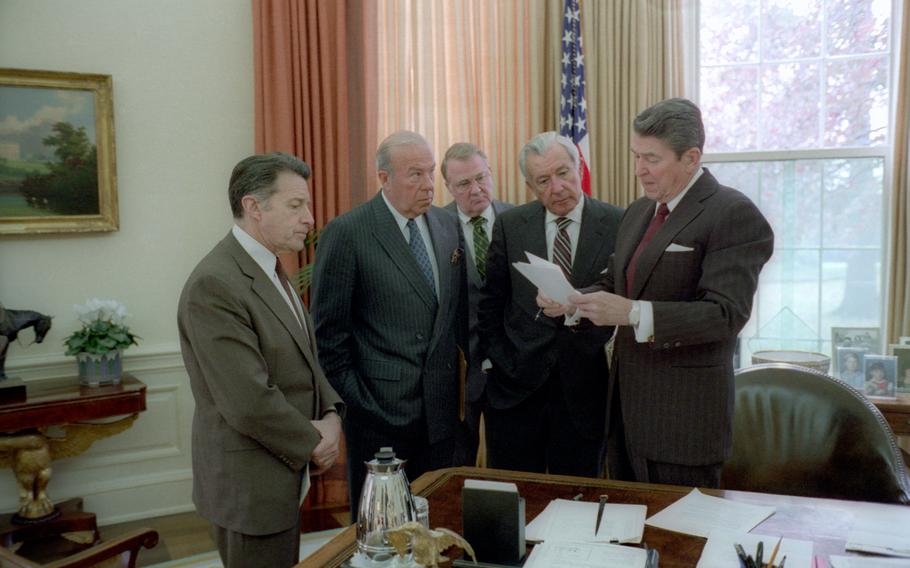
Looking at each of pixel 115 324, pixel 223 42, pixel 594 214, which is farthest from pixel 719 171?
pixel 115 324

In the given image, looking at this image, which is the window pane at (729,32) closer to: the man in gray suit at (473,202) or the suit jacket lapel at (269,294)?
the man in gray suit at (473,202)

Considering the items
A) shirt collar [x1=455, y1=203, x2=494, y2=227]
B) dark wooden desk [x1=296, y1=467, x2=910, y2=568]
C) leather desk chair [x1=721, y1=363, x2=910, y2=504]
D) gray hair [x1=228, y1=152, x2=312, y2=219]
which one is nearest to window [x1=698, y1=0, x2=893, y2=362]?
shirt collar [x1=455, y1=203, x2=494, y2=227]

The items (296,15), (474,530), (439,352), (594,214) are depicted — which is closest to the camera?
(474,530)

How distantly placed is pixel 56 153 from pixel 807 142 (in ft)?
13.8

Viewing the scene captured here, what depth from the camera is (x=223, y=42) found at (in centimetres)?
432

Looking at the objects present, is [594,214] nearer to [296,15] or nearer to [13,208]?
[296,15]

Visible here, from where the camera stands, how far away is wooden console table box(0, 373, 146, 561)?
11.5 feet

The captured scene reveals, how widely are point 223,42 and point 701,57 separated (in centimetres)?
287

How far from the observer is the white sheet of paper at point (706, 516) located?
1576mm

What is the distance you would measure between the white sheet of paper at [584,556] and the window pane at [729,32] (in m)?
3.95

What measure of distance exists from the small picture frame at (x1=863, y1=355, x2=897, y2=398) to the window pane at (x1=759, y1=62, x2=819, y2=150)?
4.74 ft

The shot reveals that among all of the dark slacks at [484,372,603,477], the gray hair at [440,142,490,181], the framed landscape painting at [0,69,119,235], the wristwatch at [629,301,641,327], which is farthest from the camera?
the framed landscape painting at [0,69,119,235]

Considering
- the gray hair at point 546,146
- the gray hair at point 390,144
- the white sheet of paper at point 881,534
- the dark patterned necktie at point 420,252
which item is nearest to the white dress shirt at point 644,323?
the white sheet of paper at point 881,534

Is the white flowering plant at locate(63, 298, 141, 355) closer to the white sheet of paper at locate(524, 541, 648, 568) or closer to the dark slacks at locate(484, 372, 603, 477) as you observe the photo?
the dark slacks at locate(484, 372, 603, 477)
